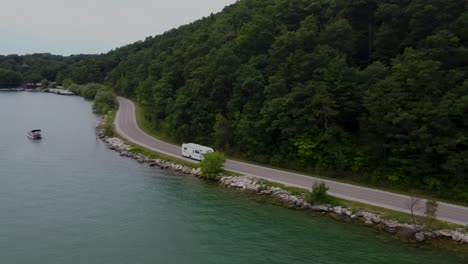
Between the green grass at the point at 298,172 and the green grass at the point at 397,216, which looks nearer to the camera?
the green grass at the point at 397,216

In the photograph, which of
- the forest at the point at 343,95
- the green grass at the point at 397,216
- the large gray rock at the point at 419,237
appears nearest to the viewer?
the large gray rock at the point at 419,237

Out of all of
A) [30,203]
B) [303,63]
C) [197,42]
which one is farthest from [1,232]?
[197,42]

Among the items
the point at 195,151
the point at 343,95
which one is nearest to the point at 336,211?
the point at 343,95

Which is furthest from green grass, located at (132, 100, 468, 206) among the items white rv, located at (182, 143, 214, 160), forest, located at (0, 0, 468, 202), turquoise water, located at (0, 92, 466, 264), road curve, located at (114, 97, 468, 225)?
turquoise water, located at (0, 92, 466, 264)

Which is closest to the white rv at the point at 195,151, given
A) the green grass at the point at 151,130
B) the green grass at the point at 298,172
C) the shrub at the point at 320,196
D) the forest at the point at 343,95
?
the forest at the point at 343,95

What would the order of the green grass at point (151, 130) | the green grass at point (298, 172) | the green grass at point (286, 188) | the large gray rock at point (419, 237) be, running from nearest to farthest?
the large gray rock at point (419, 237) → the green grass at point (298, 172) → the green grass at point (286, 188) → the green grass at point (151, 130)

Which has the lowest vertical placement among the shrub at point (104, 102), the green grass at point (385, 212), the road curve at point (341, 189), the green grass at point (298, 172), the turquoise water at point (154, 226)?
the turquoise water at point (154, 226)

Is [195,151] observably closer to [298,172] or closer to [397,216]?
[298,172]

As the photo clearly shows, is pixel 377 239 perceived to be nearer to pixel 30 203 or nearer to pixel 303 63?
pixel 303 63

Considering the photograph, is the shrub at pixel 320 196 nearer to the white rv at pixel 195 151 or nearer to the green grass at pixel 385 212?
the green grass at pixel 385 212
